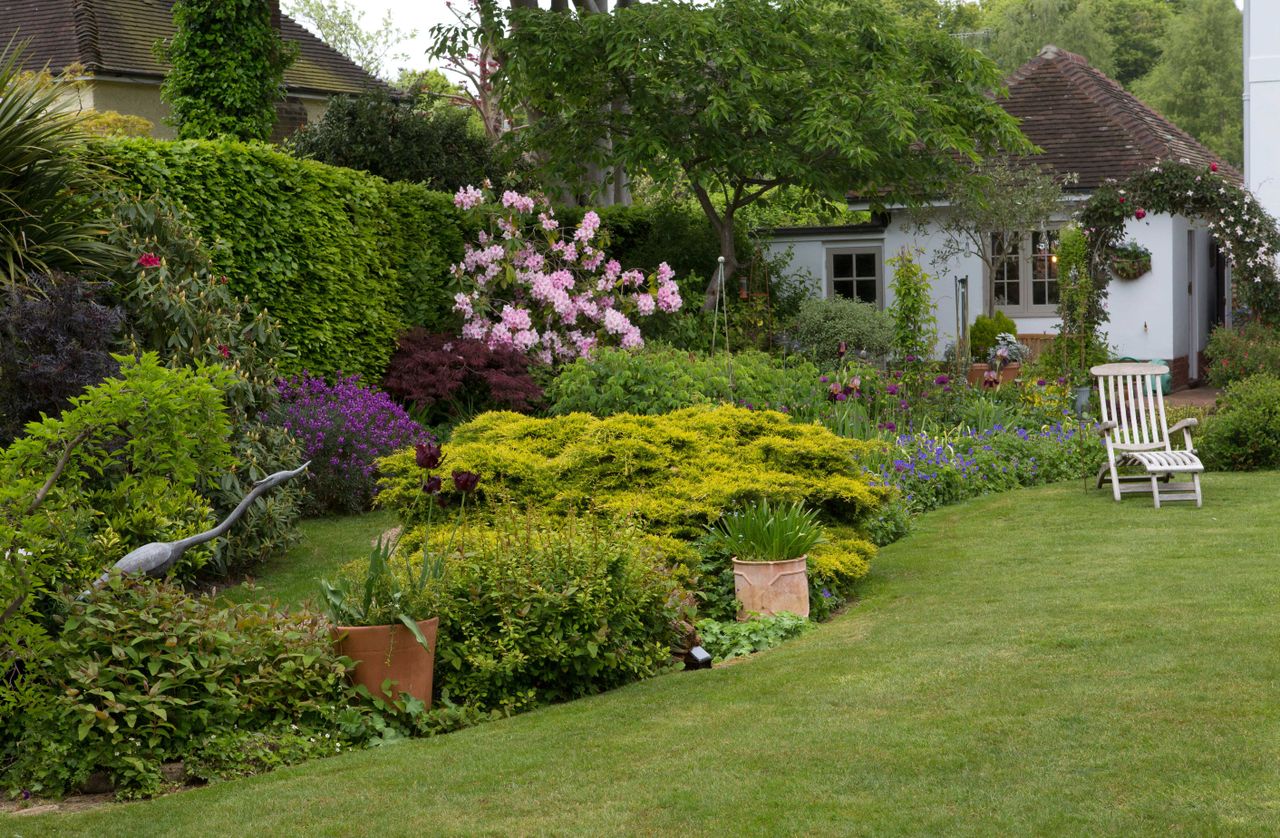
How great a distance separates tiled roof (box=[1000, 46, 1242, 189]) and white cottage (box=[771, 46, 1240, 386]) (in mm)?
23

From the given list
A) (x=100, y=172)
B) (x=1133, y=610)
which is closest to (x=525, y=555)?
(x=1133, y=610)

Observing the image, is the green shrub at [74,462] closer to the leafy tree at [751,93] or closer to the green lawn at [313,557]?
the green lawn at [313,557]

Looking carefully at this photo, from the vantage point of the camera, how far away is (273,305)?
11859 millimetres

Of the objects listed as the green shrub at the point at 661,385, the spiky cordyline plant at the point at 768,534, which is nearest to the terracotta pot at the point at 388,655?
the spiky cordyline plant at the point at 768,534

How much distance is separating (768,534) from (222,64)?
11.0 meters

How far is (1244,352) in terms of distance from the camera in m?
16.2

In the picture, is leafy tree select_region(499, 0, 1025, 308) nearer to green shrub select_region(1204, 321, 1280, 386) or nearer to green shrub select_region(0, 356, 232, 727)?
green shrub select_region(1204, 321, 1280, 386)

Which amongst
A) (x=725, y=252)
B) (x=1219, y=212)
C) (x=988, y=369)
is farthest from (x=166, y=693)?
(x=1219, y=212)

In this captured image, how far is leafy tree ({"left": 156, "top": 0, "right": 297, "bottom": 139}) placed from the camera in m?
15.5

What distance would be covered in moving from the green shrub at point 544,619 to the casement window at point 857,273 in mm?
17075

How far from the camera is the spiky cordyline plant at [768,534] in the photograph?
291 inches

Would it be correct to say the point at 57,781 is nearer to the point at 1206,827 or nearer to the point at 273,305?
the point at 1206,827

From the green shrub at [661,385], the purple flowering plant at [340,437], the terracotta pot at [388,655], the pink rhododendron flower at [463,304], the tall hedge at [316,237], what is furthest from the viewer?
the pink rhododendron flower at [463,304]

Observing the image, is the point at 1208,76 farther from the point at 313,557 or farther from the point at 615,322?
the point at 313,557
